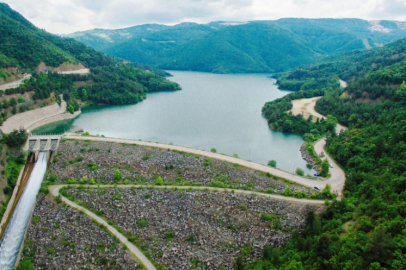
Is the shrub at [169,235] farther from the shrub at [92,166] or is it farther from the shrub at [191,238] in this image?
the shrub at [92,166]

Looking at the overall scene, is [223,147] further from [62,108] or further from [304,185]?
[62,108]

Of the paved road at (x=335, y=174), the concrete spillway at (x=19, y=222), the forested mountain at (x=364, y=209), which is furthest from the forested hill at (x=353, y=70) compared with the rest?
the concrete spillway at (x=19, y=222)

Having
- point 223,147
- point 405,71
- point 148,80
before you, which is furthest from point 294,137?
point 148,80

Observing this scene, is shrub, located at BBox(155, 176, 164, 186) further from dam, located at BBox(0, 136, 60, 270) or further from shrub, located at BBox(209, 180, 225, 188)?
dam, located at BBox(0, 136, 60, 270)

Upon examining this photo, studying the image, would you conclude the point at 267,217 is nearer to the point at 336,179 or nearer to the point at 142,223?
the point at 142,223

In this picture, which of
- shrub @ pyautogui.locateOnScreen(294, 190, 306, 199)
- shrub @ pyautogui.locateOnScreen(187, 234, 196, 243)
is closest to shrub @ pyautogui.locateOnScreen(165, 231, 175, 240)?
shrub @ pyautogui.locateOnScreen(187, 234, 196, 243)

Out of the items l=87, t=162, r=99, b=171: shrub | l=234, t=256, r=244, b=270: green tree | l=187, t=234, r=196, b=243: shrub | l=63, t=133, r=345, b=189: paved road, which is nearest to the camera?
l=234, t=256, r=244, b=270: green tree

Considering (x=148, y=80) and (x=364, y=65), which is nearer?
(x=364, y=65)
